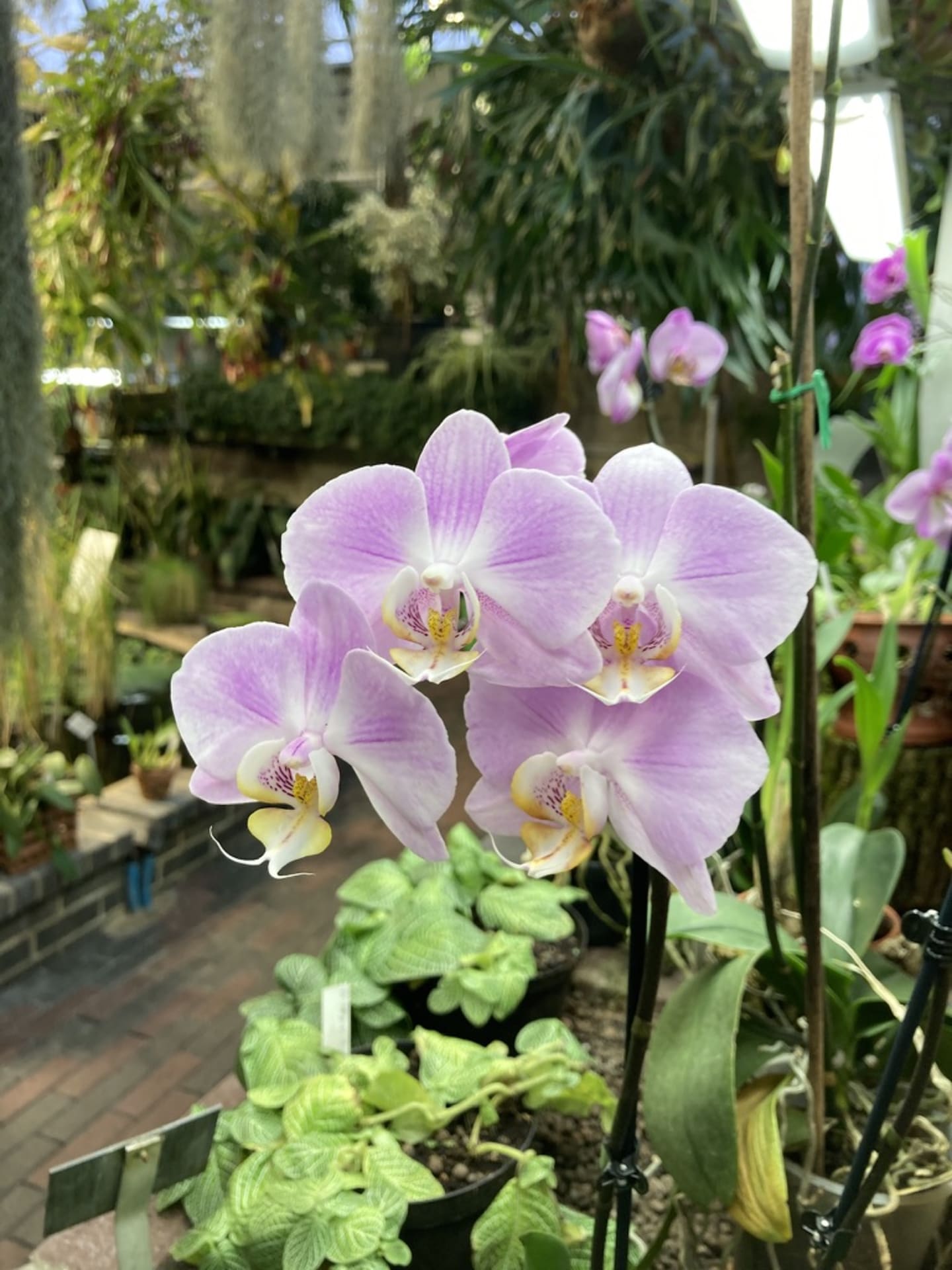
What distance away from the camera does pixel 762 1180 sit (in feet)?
1.88

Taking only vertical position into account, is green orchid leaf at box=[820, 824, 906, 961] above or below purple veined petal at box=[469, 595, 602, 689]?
below

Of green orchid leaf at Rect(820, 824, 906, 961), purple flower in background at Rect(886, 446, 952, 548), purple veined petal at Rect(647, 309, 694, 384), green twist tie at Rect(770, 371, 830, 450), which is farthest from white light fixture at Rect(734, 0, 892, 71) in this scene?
green orchid leaf at Rect(820, 824, 906, 961)

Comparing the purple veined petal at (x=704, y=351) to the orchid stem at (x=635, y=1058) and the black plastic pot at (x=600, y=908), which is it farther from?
the orchid stem at (x=635, y=1058)

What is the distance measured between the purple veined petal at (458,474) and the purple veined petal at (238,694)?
0.07 metres

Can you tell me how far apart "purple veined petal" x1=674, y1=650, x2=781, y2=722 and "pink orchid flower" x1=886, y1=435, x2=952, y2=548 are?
755 millimetres

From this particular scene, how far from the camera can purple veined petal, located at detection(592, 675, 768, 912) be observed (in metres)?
0.33

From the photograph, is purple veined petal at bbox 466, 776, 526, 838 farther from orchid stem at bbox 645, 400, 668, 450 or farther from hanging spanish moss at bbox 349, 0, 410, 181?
hanging spanish moss at bbox 349, 0, 410, 181

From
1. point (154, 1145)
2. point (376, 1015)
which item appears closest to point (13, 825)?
point (376, 1015)

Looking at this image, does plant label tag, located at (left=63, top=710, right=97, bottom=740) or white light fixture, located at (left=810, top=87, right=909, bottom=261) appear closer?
white light fixture, located at (left=810, top=87, right=909, bottom=261)

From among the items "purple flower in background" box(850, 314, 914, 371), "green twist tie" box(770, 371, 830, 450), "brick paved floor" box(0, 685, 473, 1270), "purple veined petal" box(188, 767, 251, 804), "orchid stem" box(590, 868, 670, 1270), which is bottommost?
"brick paved floor" box(0, 685, 473, 1270)

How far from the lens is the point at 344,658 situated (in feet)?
0.99

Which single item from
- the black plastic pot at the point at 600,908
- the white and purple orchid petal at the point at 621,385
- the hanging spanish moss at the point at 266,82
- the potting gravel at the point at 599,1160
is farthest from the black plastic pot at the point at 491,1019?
the hanging spanish moss at the point at 266,82

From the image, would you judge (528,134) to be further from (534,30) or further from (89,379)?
(89,379)

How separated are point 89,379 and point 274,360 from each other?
63cm
